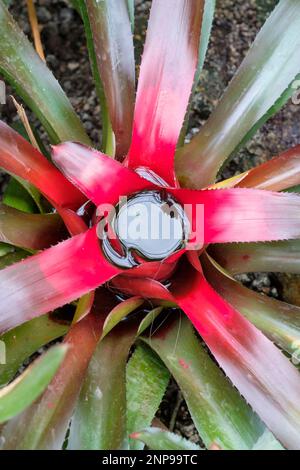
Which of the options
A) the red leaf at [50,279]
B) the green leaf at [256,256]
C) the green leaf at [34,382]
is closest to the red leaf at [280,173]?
the green leaf at [256,256]

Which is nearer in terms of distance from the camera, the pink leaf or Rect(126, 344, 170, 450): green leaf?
the pink leaf

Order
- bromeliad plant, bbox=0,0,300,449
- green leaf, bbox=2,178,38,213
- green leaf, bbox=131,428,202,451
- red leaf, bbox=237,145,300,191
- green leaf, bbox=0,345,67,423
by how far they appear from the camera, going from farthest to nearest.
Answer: green leaf, bbox=2,178,38,213 → red leaf, bbox=237,145,300,191 → bromeliad plant, bbox=0,0,300,449 → green leaf, bbox=131,428,202,451 → green leaf, bbox=0,345,67,423

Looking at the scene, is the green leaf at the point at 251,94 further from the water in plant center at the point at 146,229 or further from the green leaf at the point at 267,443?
the green leaf at the point at 267,443

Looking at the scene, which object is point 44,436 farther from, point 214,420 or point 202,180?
point 202,180

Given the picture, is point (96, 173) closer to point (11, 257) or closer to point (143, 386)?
point (11, 257)

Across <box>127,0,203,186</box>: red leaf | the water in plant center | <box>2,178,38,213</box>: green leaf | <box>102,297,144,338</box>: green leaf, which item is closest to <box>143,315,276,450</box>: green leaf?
<box>102,297,144,338</box>: green leaf

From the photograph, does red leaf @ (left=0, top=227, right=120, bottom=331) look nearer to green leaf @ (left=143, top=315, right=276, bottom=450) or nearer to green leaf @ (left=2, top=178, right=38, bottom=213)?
green leaf @ (left=143, top=315, right=276, bottom=450)

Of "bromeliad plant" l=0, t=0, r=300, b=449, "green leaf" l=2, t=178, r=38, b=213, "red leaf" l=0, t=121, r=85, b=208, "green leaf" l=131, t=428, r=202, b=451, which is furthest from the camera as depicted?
"green leaf" l=2, t=178, r=38, b=213
